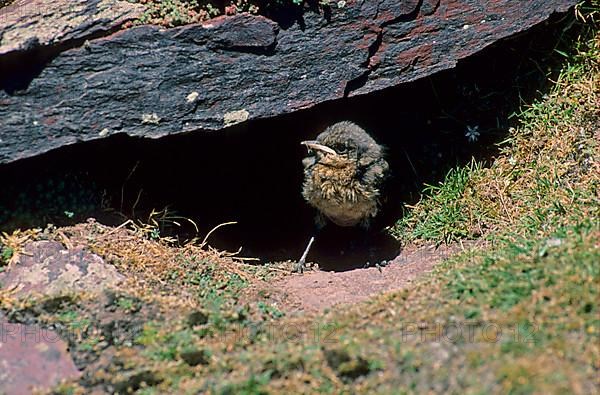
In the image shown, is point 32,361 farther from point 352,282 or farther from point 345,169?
point 345,169

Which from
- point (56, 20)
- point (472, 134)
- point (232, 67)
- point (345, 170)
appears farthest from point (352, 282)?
point (56, 20)

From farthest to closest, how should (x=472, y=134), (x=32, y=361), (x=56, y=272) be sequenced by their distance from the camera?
(x=472, y=134) → (x=56, y=272) → (x=32, y=361)

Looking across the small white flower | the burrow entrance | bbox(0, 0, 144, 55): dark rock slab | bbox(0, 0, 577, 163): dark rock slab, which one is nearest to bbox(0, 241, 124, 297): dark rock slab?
bbox(0, 0, 577, 163): dark rock slab

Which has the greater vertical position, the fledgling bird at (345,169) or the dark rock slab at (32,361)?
the fledgling bird at (345,169)

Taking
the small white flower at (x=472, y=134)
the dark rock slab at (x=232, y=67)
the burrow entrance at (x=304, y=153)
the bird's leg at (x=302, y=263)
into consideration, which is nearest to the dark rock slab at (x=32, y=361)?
the dark rock slab at (x=232, y=67)

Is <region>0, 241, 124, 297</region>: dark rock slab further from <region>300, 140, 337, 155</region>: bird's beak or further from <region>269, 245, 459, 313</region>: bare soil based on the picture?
<region>300, 140, 337, 155</region>: bird's beak

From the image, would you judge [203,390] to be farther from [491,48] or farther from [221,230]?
[491,48]

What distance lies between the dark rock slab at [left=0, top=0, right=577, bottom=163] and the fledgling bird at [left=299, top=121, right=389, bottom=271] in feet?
2.16

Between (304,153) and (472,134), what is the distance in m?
1.88

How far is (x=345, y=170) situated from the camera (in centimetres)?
745

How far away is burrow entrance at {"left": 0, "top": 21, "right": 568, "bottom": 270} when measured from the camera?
24.9 ft

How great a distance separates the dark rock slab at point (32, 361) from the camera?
4766mm

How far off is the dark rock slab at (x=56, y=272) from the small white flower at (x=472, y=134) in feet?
12.5

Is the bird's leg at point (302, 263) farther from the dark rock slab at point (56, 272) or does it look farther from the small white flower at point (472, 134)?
the dark rock slab at point (56, 272)
